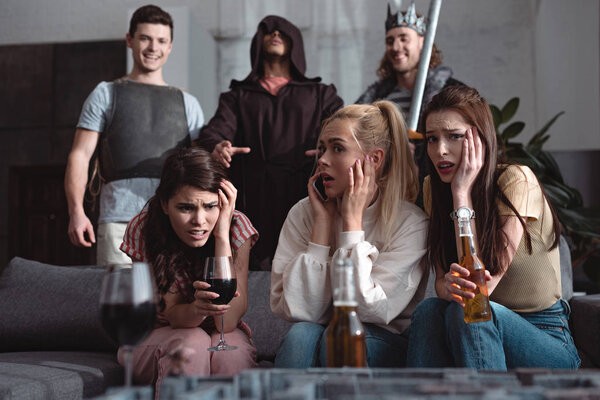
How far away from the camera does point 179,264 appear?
1.78 m

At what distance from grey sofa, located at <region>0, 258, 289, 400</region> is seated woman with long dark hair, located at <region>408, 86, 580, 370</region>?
25.9 inches

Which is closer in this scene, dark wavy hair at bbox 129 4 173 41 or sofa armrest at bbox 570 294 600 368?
sofa armrest at bbox 570 294 600 368

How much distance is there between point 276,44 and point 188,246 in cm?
119

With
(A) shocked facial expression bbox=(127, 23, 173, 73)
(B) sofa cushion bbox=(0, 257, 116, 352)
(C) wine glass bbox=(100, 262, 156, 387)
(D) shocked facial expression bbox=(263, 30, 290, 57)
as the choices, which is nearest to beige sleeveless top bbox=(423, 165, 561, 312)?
(C) wine glass bbox=(100, 262, 156, 387)

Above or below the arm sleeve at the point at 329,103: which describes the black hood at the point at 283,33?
above

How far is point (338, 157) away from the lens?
1.67 metres

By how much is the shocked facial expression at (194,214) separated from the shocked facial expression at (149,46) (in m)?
1.12

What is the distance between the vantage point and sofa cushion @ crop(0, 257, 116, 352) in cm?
204

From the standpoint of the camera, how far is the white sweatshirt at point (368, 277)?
4.66 ft

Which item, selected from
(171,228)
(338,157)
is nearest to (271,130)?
(171,228)

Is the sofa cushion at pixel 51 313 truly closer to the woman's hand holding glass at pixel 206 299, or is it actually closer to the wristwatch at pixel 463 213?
the woman's hand holding glass at pixel 206 299

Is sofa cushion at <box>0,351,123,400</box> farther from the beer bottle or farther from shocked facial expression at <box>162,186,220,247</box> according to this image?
the beer bottle

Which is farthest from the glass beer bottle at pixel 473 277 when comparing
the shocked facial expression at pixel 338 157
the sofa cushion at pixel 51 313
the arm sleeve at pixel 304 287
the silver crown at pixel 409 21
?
the silver crown at pixel 409 21

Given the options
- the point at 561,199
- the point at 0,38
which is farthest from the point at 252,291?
the point at 0,38
